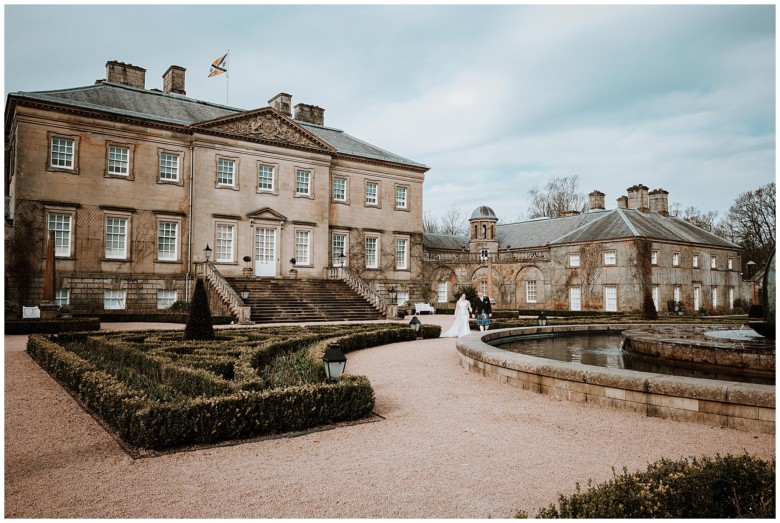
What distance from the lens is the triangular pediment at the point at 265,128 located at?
→ 2753 cm

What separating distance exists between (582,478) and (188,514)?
3.46 m

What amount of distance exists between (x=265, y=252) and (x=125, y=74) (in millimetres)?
12538

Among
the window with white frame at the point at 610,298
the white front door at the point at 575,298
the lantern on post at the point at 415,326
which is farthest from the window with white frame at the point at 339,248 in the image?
the window with white frame at the point at 610,298

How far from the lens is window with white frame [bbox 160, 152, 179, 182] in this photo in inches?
1048

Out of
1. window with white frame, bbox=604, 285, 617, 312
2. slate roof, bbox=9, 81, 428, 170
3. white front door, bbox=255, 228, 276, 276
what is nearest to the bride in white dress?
white front door, bbox=255, 228, 276, 276

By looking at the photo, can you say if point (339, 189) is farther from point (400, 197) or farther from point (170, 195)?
point (170, 195)

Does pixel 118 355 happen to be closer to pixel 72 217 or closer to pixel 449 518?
pixel 449 518

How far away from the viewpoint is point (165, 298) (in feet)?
85.9

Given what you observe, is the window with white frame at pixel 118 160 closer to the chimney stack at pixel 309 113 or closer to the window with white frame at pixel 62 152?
the window with white frame at pixel 62 152

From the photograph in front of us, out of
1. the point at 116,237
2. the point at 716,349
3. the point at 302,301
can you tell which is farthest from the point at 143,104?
the point at 716,349

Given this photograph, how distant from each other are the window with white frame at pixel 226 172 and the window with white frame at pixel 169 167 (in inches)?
80.9

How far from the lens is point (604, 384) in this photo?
741 cm

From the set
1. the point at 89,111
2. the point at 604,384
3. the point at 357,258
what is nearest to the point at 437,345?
the point at 604,384

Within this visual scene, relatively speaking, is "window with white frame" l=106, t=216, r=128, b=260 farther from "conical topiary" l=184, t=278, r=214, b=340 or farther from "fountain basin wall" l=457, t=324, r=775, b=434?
"fountain basin wall" l=457, t=324, r=775, b=434
